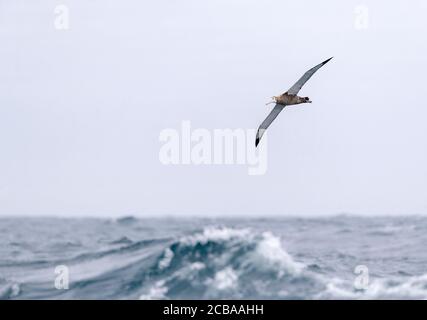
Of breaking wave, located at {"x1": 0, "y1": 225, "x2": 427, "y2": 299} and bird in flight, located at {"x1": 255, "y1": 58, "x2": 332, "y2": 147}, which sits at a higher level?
bird in flight, located at {"x1": 255, "y1": 58, "x2": 332, "y2": 147}

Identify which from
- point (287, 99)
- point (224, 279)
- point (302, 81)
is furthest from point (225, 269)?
point (302, 81)

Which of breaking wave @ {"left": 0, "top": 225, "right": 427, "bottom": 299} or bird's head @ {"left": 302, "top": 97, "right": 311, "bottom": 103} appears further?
breaking wave @ {"left": 0, "top": 225, "right": 427, "bottom": 299}

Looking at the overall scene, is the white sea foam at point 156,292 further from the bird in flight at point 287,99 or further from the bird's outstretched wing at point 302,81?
the bird's outstretched wing at point 302,81

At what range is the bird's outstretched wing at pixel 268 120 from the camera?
43.0m

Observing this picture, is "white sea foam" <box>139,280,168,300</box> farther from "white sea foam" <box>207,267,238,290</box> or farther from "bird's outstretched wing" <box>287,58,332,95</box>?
"bird's outstretched wing" <box>287,58,332,95</box>

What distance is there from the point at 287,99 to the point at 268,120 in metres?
1.98

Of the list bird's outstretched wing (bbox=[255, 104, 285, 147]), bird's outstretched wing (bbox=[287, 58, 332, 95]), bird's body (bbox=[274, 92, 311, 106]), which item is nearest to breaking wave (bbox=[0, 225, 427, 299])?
bird's outstretched wing (bbox=[255, 104, 285, 147])

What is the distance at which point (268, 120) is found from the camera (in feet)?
143

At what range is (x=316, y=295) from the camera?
52.2 metres

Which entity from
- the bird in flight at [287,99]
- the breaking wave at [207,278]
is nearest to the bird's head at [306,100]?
the bird in flight at [287,99]

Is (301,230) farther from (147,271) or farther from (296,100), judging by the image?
(296,100)

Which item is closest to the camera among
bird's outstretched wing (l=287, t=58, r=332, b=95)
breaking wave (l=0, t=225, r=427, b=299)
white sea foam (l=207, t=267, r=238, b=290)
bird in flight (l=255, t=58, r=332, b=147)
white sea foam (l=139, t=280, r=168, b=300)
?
bird's outstretched wing (l=287, t=58, r=332, b=95)

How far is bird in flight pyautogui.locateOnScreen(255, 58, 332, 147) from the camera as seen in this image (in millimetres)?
40600
